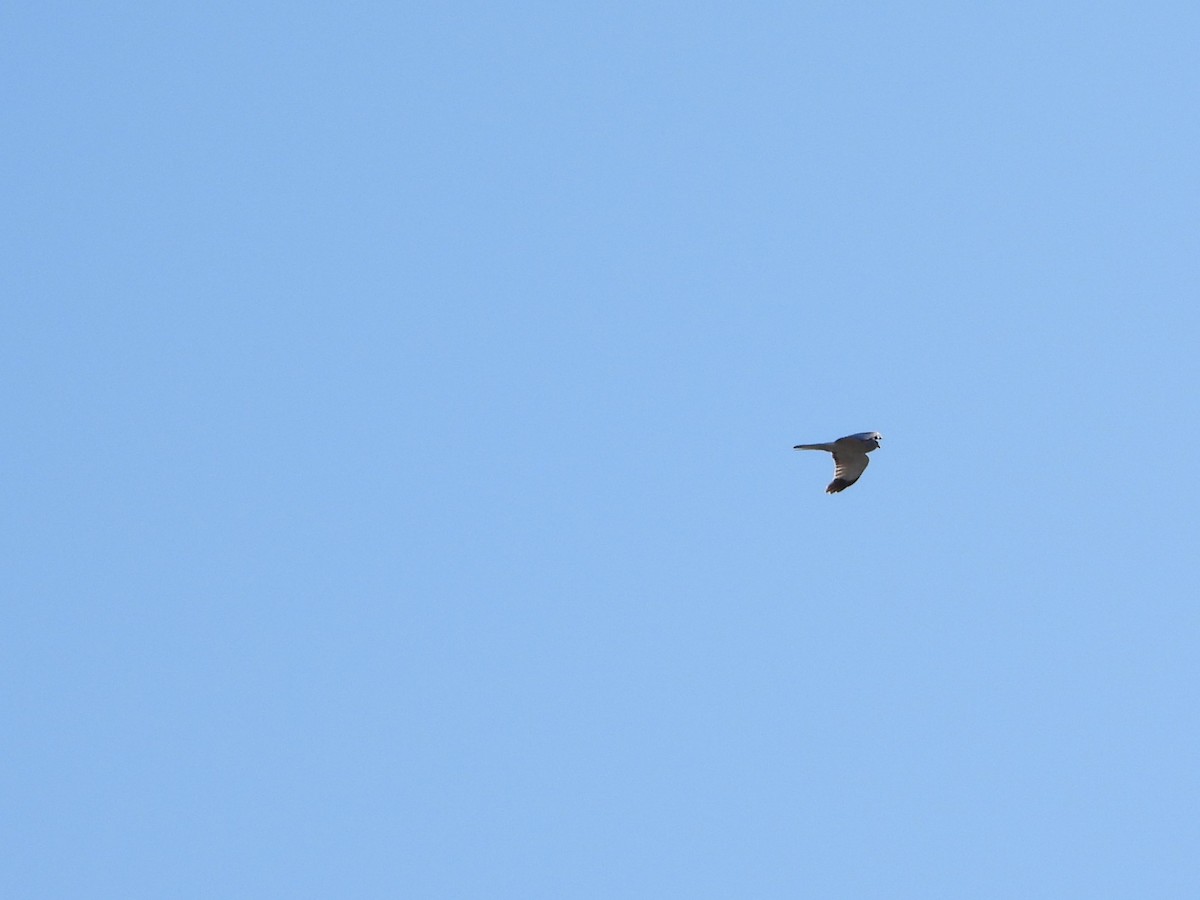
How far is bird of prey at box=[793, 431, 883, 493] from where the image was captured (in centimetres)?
13112

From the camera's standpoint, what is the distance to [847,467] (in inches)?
5182

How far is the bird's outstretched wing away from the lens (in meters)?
132

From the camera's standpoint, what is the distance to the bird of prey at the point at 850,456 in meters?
131

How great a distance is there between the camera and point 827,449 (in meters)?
132

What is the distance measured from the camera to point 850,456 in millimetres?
131500

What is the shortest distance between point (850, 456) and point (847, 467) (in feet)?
1.34

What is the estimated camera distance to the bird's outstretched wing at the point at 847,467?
132m
